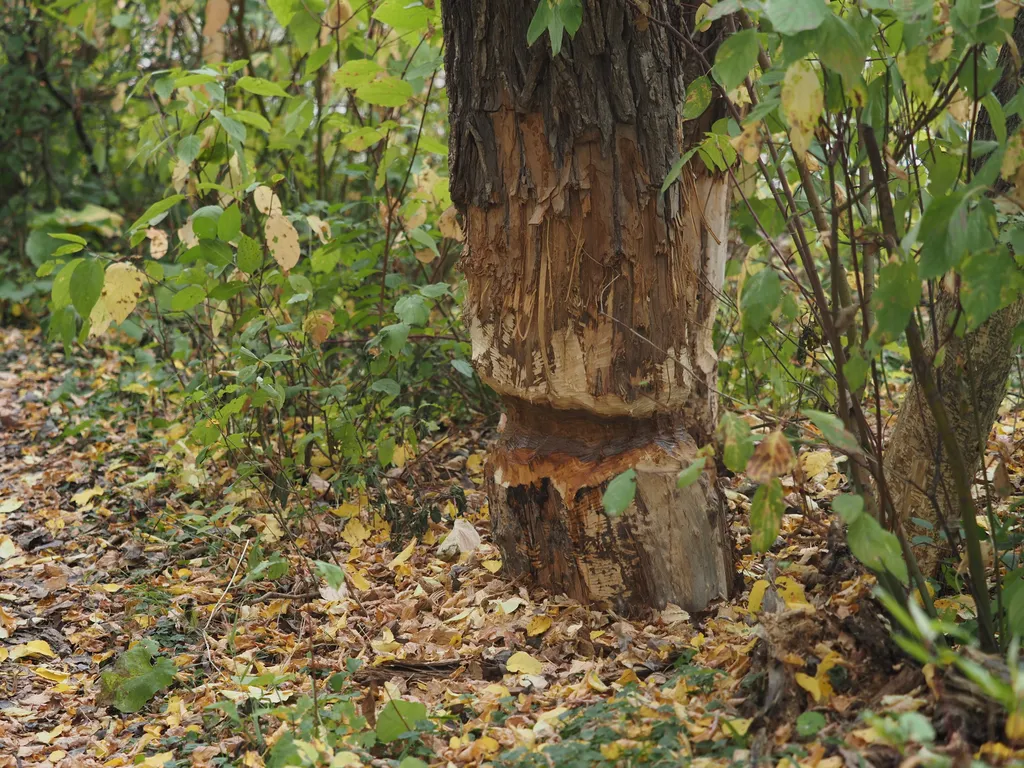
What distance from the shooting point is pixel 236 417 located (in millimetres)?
3084

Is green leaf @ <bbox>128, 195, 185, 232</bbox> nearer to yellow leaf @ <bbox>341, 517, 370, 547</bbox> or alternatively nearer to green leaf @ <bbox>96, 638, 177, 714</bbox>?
yellow leaf @ <bbox>341, 517, 370, 547</bbox>

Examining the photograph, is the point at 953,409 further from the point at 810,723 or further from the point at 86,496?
the point at 86,496

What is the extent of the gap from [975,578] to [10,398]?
454 centimetres

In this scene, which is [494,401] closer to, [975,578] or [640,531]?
[640,531]

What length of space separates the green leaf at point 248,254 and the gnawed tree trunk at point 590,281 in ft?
2.65

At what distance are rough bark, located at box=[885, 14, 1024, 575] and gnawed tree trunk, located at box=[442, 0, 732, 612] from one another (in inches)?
19.1

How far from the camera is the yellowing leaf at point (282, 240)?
294cm

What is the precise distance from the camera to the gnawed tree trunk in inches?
88.7

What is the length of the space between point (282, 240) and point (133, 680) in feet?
4.45

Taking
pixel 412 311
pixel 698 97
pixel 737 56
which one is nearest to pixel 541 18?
pixel 698 97

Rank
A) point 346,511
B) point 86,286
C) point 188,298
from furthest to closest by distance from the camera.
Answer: point 346,511
point 188,298
point 86,286

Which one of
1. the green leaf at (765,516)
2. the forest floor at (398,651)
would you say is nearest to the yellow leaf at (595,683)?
the forest floor at (398,651)

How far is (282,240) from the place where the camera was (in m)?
2.95

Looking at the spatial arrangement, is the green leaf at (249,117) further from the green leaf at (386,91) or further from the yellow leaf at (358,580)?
the yellow leaf at (358,580)
